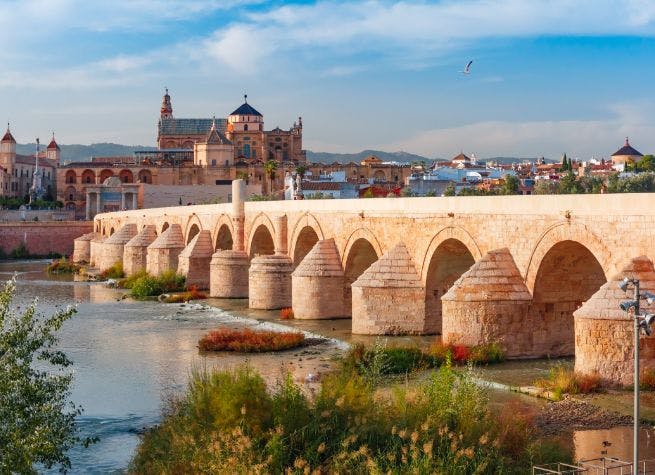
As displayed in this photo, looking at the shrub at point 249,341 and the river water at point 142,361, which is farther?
the shrub at point 249,341

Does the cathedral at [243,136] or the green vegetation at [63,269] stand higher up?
the cathedral at [243,136]

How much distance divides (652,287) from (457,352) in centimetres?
395

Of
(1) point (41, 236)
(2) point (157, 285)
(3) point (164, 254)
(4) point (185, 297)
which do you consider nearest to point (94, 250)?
(1) point (41, 236)

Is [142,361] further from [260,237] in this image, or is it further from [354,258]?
[260,237]

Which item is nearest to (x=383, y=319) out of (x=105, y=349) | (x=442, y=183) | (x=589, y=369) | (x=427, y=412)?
(x=105, y=349)

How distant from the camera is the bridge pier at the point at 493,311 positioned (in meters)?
16.8

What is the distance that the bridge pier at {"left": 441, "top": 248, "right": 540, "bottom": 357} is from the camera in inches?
663

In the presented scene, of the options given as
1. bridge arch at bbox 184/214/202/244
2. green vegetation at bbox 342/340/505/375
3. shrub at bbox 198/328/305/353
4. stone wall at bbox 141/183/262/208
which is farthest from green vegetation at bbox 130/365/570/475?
stone wall at bbox 141/183/262/208

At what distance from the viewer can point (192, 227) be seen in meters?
40.0

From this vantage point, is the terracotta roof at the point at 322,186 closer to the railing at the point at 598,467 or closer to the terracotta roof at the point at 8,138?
the terracotta roof at the point at 8,138

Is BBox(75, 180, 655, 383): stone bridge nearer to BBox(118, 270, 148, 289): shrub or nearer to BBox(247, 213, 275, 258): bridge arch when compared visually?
BBox(247, 213, 275, 258): bridge arch

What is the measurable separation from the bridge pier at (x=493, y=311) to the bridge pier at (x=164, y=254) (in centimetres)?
2107

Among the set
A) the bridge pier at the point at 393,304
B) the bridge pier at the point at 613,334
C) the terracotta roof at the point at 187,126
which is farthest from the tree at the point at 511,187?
the terracotta roof at the point at 187,126

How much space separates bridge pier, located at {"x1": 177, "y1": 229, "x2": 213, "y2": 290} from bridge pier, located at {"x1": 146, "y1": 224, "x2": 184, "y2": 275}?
6.53 ft
